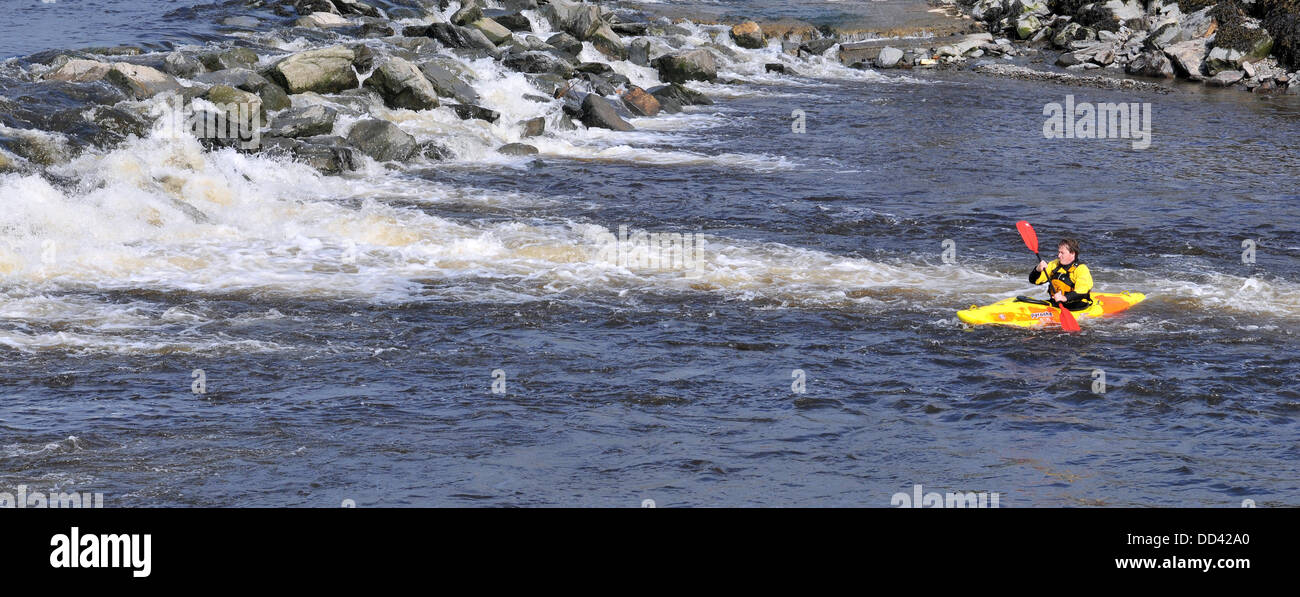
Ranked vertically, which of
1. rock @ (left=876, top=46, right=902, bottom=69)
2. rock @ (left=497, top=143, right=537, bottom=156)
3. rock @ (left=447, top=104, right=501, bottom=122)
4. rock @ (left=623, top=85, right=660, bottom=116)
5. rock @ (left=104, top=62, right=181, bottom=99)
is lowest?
rock @ (left=497, top=143, right=537, bottom=156)

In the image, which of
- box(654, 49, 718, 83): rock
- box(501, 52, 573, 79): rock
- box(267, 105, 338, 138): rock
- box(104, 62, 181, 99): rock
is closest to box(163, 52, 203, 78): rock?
box(104, 62, 181, 99): rock

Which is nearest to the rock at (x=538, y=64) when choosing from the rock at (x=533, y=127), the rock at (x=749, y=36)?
the rock at (x=533, y=127)

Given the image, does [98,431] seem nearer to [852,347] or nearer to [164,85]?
[852,347]

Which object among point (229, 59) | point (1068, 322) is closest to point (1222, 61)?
point (1068, 322)

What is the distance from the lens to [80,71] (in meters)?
19.6

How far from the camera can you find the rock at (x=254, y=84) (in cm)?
1955

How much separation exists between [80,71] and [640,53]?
1296cm

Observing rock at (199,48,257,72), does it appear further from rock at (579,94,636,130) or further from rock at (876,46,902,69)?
rock at (876,46,902,69)

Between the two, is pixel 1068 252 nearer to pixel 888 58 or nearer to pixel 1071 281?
pixel 1071 281

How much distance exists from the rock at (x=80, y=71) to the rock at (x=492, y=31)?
995cm

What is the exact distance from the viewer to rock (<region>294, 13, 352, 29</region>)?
2900 centimetres

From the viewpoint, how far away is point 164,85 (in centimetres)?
1941

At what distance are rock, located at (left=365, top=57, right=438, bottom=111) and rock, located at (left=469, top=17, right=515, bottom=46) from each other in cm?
697
